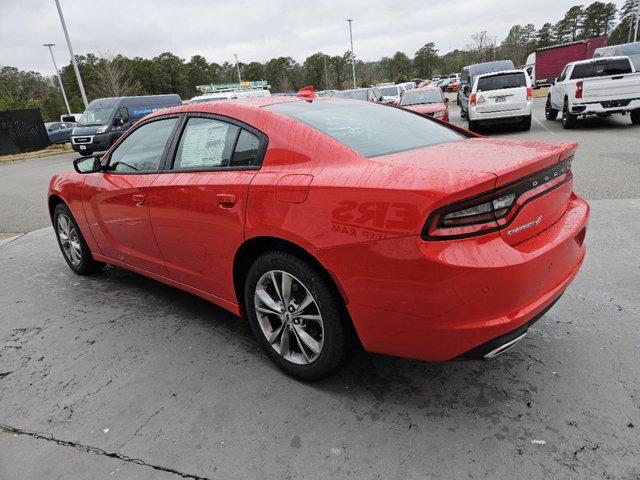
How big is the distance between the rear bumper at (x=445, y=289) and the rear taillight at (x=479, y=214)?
0.04 meters

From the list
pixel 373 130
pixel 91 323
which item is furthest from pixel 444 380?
pixel 91 323

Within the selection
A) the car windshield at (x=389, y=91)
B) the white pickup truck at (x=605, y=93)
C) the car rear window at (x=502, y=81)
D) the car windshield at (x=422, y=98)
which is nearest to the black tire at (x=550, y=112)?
the white pickup truck at (x=605, y=93)

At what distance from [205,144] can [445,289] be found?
73.6 inches

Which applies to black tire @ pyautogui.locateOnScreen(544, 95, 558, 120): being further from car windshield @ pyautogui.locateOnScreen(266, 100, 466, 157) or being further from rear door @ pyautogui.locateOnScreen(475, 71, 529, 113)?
car windshield @ pyautogui.locateOnScreen(266, 100, 466, 157)

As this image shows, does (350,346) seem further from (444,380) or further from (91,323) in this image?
(91,323)

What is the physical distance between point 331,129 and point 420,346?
4.21ft

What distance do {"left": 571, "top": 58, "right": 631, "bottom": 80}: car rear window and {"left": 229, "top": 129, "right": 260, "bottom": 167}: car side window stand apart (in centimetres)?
1306

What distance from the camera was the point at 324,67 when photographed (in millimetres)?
69188

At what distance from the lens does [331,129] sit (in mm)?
2650

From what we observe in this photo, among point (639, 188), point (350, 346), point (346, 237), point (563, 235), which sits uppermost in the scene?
point (346, 237)

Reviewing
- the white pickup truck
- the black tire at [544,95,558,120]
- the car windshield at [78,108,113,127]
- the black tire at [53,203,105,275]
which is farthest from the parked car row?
the car windshield at [78,108,113,127]

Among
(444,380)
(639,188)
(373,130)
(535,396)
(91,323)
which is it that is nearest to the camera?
(535,396)

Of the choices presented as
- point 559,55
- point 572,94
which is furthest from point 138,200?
point 559,55

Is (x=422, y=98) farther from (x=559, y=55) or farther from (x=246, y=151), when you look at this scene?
(x=559, y=55)
